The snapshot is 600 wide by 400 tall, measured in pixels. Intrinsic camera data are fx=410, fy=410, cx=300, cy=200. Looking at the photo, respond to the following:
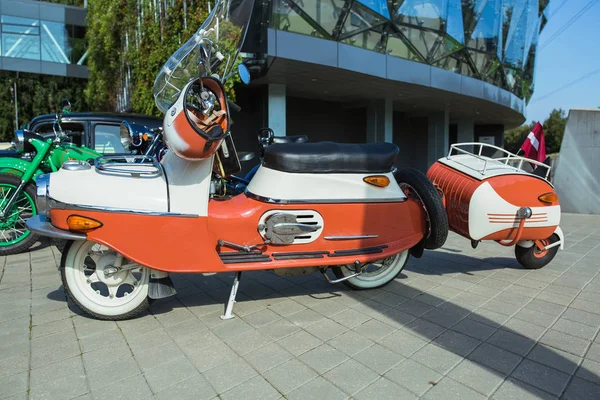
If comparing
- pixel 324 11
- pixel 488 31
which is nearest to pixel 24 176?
pixel 324 11

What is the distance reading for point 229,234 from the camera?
9.77 feet

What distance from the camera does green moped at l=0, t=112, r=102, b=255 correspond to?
16.0 ft

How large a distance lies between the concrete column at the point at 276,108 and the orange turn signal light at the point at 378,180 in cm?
1035

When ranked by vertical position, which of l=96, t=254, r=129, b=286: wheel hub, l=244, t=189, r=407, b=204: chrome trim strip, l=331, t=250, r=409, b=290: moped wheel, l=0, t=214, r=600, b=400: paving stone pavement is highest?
l=244, t=189, r=407, b=204: chrome trim strip

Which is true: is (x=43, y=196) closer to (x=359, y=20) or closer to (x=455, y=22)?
(x=359, y=20)

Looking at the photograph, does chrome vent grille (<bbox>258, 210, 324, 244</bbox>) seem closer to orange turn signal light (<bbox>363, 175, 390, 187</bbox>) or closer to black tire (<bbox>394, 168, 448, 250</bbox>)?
orange turn signal light (<bbox>363, 175, 390, 187</bbox>)

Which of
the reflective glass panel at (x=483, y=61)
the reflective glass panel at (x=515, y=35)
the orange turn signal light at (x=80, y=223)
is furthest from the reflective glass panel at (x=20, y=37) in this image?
the orange turn signal light at (x=80, y=223)

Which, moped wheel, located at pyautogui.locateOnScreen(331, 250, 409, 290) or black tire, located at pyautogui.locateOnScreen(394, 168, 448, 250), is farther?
moped wheel, located at pyautogui.locateOnScreen(331, 250, 409, 290)

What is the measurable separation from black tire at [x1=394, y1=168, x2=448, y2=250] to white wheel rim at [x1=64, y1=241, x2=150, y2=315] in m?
2.28

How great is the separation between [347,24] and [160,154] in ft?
31.6

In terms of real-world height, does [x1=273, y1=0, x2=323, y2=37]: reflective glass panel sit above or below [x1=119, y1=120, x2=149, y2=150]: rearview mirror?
above

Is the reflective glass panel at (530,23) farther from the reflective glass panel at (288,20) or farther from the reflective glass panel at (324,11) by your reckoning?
the reflective glass panel at (288,20)

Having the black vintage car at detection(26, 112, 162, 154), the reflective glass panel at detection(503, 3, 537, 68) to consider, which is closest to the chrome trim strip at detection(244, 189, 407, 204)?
the black vintage car at detection(26, 112, 162, 154)

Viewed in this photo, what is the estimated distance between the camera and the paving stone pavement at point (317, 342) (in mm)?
2189
